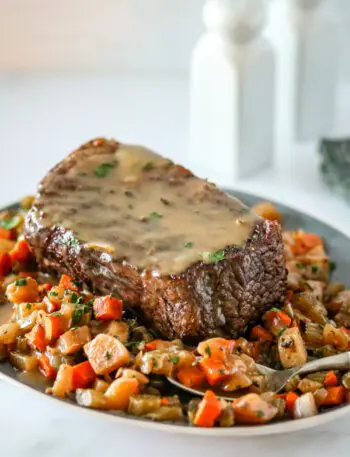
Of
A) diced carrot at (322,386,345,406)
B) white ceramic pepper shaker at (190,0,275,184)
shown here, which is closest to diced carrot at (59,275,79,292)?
diced carrot at (322,386,345,406)

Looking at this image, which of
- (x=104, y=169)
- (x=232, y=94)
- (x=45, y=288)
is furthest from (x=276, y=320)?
(x=232, y=94)

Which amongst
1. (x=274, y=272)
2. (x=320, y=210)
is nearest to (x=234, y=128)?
(x=320, y=210)

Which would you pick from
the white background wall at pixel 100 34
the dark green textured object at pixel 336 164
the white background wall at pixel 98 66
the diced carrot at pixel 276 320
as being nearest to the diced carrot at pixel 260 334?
the diced carrot at pixel 276 320

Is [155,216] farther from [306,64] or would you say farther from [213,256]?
[306,64]

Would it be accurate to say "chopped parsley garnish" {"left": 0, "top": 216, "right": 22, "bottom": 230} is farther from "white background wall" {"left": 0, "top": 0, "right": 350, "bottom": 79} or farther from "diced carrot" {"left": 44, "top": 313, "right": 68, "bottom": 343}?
"white background wall" {"left": 0, "top": 0, "right": 350, "bottom": 79}

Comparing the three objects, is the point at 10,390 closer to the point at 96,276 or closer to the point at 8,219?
the point at 96,276
